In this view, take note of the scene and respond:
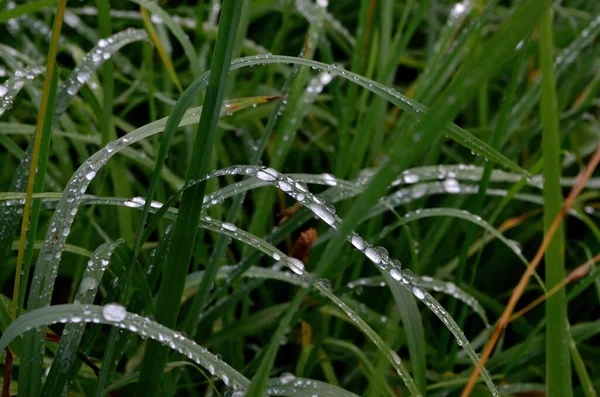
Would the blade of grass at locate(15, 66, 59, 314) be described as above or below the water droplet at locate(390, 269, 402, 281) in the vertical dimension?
above

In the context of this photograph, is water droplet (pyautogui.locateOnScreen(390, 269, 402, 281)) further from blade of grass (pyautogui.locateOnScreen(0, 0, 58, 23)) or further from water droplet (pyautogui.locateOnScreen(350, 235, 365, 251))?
blade of grass (pyautogui.locateOnScreen(0, 0, 58, 23))

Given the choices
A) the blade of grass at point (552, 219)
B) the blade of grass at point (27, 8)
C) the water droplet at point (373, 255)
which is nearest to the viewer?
the blade of grass at point (552, 219)

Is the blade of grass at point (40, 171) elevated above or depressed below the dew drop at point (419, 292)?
above

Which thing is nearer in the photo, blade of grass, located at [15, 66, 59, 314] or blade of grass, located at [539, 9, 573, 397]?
blade of grass, located at [539, 9, 573, 397]

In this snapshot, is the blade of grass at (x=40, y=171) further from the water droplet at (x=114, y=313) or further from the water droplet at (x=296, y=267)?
the water droplet at (x=296, y=267)

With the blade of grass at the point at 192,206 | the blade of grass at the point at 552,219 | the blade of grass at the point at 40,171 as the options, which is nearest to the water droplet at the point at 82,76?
the blade of grass at the point at 40,171

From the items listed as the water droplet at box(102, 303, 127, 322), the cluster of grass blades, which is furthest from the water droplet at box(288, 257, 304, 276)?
the water droplet at box(102, 303, 127, 322)

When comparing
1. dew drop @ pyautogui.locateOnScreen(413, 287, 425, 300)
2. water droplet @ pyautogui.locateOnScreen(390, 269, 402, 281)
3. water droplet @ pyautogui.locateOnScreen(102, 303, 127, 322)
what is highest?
water droplet @ pyautogui.locateOnScreen(390, 269, 402, 281)

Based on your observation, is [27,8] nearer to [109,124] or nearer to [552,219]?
[109,124]
